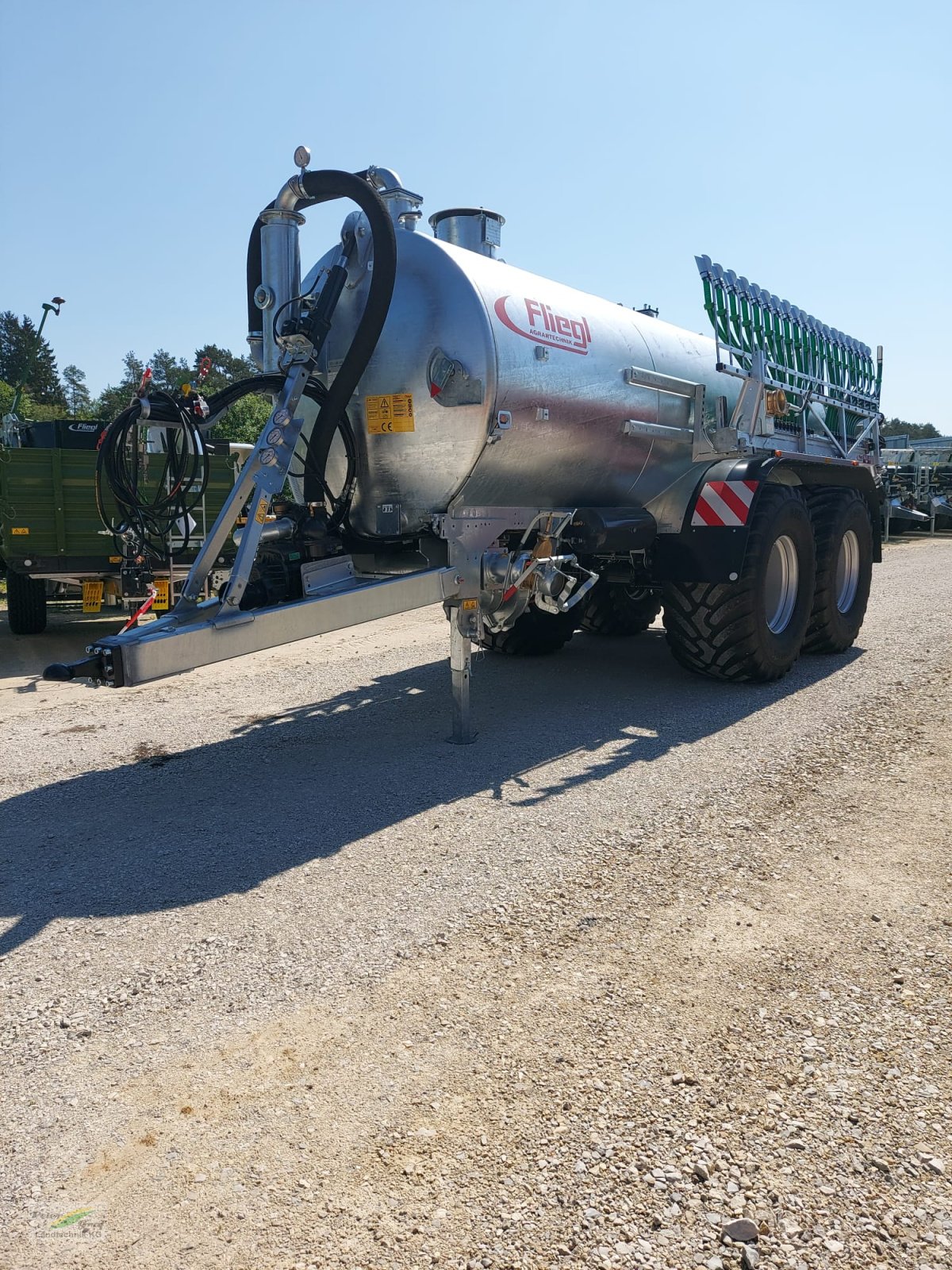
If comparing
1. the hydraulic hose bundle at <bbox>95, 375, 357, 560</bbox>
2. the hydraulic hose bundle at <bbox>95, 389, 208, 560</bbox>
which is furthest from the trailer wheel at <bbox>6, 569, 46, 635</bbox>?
the hydraulic hose bundle at <bbox>95, 389, 208, 560</bbox>

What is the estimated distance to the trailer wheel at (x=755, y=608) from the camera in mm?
6711

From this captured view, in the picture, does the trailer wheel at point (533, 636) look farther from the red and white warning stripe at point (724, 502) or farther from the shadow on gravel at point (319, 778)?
the red and white warning stripe at point (724, 502)

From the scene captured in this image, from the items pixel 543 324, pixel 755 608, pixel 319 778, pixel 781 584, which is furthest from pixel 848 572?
pixel 319 778

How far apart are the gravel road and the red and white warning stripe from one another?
5.48 feet

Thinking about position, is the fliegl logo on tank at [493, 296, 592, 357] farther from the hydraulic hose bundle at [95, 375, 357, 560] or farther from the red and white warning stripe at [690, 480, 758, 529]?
the red and white warning stripe at [690, 480, 758, 529]

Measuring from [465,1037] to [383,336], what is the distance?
3.98 m

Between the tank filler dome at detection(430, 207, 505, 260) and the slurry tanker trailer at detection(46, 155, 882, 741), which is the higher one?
the tank filler dome at detection(430, 207, 505, 260)

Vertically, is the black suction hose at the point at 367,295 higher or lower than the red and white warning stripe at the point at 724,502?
higher

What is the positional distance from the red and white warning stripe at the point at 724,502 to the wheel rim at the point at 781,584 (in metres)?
0.83

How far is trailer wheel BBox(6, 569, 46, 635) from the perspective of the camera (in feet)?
34.3

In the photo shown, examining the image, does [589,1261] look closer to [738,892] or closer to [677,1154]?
[677,1154]

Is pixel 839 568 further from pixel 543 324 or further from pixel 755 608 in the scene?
pixel 543 324

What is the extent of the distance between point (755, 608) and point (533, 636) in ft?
6.73

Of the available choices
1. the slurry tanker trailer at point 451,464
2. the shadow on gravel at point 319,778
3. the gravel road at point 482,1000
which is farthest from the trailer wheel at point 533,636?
the gravel road at point 482,1000
